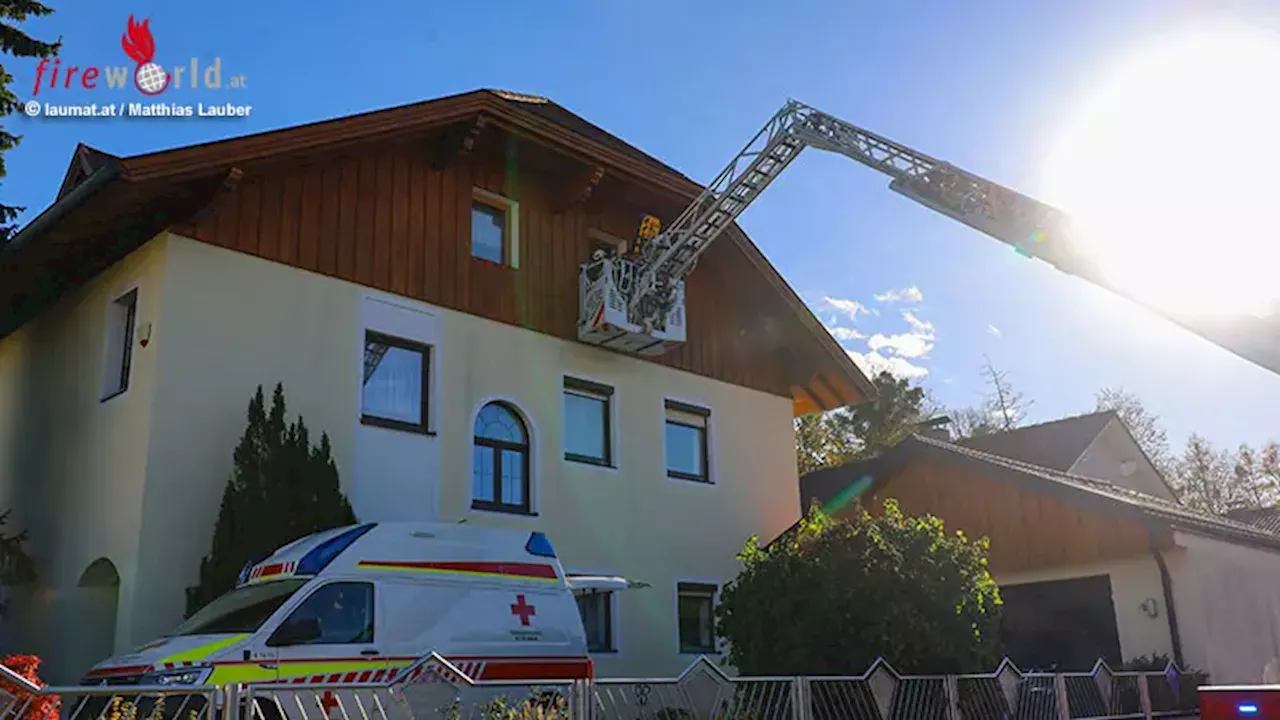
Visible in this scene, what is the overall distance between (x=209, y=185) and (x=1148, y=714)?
498 inches

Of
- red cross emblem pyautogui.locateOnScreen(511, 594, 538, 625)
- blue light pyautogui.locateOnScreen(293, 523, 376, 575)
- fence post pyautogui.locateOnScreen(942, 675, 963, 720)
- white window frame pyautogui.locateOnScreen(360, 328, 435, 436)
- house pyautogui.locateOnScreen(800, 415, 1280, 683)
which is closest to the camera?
blue light pyautogui.locateOnScreen(293, 523, 376, 575)

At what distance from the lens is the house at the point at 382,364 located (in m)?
12.0

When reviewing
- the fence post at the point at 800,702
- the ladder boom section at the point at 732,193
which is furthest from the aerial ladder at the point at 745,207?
the fence post at the point at 800,702

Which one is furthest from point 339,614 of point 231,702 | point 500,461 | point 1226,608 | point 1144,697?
point 1226,608

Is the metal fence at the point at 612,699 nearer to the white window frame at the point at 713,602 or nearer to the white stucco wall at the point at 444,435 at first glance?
the white stucco wall at the point at 444,435

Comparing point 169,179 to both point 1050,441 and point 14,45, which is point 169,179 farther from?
point 1050,441

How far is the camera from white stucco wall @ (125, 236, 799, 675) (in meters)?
11.9

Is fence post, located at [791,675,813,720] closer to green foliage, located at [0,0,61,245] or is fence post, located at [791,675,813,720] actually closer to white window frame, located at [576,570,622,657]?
white window frame, located at [576,570,622,657]

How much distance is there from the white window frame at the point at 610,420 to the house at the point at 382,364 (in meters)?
0.04

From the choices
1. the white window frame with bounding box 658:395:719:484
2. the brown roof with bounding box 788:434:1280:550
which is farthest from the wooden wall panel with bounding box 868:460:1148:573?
the white window frame with bounding box 658:395:719:484

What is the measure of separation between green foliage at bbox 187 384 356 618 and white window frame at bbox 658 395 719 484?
6.06 m

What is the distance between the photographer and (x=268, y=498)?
38.0ft

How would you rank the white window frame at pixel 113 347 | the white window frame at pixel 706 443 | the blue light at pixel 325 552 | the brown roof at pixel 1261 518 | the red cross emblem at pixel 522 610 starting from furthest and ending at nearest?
the brown roof at pixel 1261 518
the white window frame at pixel 706 443
the white window frame at pixel 113 347
the red cross emblem at pixel 522 610
the blue light at pixel 325 552

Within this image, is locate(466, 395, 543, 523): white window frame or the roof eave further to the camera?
locate(466, 395, 543, 523): white window frame
